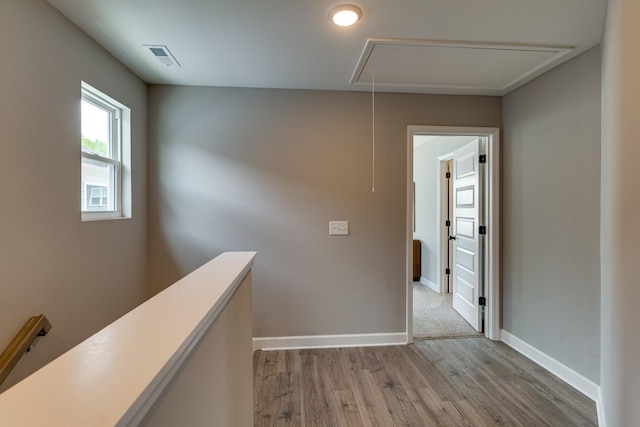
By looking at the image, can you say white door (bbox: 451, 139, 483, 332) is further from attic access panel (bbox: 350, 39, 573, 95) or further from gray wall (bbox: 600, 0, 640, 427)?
gray wall (bbox: 600, 0, 640, 427)

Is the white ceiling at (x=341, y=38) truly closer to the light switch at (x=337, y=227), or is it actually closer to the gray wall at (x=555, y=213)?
the gray wall at (x=555, y=213)

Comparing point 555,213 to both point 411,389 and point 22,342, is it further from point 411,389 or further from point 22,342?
point 22,342

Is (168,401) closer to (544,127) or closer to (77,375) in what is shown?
(77,375)

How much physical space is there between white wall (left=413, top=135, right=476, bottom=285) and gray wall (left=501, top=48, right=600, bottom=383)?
1.76 m

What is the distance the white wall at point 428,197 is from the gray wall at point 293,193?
1911 mm

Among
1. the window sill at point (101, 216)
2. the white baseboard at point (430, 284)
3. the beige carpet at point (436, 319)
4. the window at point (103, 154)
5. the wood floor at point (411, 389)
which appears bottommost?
the wood floor at point (411, 389)

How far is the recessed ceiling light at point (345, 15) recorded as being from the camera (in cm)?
171

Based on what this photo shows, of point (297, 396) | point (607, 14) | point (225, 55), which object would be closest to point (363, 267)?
point (297, 396)

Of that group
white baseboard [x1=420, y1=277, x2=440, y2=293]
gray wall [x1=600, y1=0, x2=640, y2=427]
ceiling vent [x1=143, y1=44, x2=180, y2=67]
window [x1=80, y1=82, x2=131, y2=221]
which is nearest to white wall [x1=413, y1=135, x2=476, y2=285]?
white baseboard [x1=420, y1=277, x2=440, y2=293]

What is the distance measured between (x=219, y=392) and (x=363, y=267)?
1985 mm

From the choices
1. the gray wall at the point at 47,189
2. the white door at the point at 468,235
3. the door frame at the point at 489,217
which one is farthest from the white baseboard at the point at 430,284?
the gray wall at the point at 47,189

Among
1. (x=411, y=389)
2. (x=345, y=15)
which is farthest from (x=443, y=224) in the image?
(x=345, y=15)

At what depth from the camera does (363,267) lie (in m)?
2.96

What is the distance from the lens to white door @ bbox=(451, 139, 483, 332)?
3.18 metres
